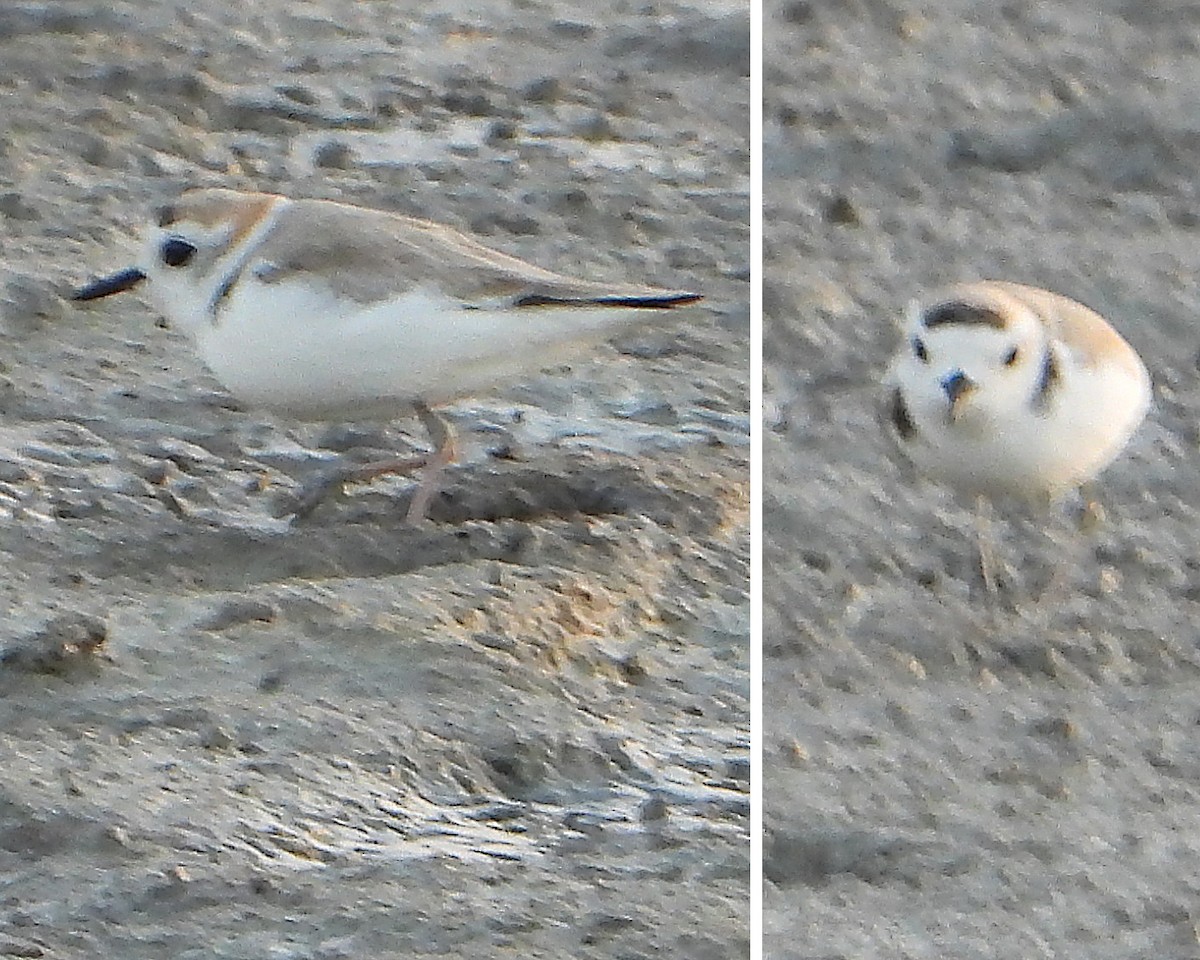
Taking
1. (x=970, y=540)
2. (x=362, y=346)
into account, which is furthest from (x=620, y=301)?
(x=970, y=540)

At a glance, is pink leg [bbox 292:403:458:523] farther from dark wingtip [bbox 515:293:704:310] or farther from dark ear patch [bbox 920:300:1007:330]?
dark ear patch [bbox 920:300:1007:330]

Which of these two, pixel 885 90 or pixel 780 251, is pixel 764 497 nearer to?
pixel 780 251

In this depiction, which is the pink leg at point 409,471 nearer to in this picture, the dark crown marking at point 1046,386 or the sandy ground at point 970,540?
the sandy ground at point 970,540

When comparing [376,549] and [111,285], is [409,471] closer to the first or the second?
[376,549]

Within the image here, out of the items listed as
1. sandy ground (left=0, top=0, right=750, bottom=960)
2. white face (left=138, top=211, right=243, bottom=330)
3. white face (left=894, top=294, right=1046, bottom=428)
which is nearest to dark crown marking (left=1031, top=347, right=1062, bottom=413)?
white face (left=894, top=294, right=1046, bottom=428)

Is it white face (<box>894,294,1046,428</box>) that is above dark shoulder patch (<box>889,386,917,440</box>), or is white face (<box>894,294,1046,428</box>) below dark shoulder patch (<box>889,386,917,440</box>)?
above

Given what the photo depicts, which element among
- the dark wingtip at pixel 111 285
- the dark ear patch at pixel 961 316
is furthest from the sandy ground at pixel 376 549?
the dark ear patch at pixel 961 316
